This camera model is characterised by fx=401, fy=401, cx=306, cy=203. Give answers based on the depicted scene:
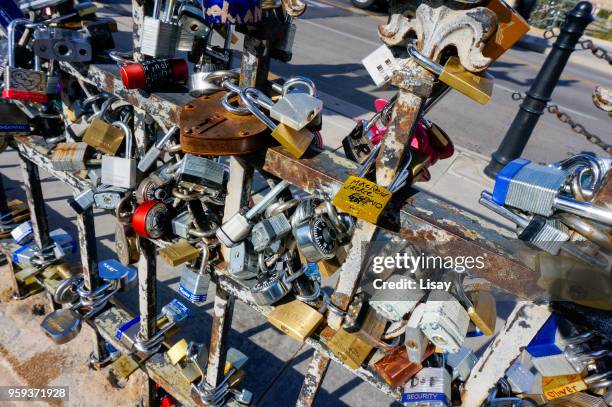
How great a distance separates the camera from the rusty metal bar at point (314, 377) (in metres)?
1.16

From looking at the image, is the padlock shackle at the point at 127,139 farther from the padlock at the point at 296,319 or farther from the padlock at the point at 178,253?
the padlock at the point at 296,319

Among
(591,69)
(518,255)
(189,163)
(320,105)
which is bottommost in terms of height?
(591,69)

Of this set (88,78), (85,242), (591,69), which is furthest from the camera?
(591,69)

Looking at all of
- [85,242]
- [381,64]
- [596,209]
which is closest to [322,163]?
[381,64]

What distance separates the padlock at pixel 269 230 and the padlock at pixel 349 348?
32 cm

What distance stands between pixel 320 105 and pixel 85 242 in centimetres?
134

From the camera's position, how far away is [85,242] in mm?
1714

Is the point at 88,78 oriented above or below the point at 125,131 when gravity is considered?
above

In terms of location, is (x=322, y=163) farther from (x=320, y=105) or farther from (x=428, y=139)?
(x=428, y=139)

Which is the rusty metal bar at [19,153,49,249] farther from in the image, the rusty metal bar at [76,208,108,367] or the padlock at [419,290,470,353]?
the padlock at [419,290,470,353]

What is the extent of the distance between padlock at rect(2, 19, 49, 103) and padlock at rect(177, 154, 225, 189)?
0.74 meters

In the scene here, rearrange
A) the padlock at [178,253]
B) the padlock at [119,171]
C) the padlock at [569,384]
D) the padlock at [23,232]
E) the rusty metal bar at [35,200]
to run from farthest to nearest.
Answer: the padlock at [23,232] < the rusty metal bar at [35,200] < the padlock at [119,171] < the padlock at [178,253] < the padlock at [569,384]

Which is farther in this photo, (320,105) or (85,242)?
(85,242)

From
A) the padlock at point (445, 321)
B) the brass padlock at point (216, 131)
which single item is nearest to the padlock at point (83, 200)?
the brass padlock at point (216, 131)
